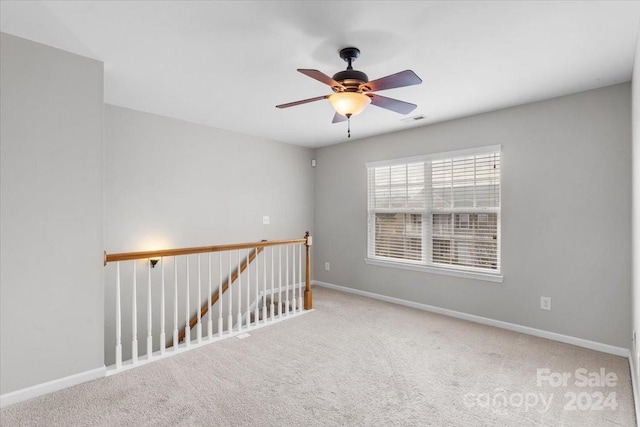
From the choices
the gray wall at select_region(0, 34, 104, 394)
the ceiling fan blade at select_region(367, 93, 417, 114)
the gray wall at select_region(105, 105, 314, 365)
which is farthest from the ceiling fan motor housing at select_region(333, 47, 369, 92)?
the gray wall at select_region(105, 105, 314, 365)

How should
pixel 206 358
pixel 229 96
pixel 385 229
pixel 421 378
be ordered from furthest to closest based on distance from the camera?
pixel 385 229 < pixel 229 96 < pixel 206 358 < pixel 421 378

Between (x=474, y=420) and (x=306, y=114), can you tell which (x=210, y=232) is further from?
(x=474, y=420)

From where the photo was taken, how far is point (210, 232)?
14.5 ft

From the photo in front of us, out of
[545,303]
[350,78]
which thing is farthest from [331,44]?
[545,303]

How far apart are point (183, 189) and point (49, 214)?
6.13 feet

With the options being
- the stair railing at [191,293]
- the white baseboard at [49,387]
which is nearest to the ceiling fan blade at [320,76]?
the stair railing at [191,293]

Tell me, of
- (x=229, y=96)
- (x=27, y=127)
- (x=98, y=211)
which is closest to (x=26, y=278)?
(x=98, y=211)

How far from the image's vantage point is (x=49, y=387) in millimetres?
2281

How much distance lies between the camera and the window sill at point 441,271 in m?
3.68

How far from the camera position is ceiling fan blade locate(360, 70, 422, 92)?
6.39 feet

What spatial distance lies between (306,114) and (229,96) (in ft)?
2.96

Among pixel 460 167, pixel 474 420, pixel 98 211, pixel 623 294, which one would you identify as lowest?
pixel 474 420

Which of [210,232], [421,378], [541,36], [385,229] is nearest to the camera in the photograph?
[541,36]

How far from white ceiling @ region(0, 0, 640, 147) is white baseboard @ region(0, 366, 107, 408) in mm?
2372
